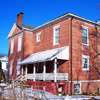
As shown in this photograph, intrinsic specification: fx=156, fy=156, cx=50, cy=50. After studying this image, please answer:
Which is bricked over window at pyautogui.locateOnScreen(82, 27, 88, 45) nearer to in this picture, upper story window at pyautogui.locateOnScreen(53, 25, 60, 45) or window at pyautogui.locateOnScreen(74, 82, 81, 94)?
upper story window at pyautogui.locateOnScreen(53, 25, 60, 45)

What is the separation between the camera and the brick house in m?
15.4

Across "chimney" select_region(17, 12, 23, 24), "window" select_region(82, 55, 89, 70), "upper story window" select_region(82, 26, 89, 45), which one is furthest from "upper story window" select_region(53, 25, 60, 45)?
"chimney" select_region(17, 12, 23, 24)

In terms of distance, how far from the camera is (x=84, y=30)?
58.5 ft

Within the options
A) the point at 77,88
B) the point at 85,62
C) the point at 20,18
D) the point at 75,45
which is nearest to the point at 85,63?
the point at 85,62

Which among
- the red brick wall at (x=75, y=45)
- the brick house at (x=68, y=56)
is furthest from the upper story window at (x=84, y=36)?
the red brick wall at (x=75, y=45)

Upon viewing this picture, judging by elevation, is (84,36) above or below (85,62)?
above

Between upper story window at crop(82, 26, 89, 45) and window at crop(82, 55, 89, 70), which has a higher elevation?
upper story window at crop(82, 26, 89, 45)

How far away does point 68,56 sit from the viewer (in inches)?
625

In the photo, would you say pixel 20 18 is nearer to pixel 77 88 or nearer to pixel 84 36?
pixel 84 36

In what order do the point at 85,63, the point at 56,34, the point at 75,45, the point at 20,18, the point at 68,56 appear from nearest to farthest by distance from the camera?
the point at 68,56, the point at 75,45, the point at 85,63, the point at 56,34, the point at 20,18

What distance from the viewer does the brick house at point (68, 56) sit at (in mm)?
15374

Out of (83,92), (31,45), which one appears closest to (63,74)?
(83,92)

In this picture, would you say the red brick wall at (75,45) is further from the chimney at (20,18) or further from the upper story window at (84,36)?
the chimney at (20,18)

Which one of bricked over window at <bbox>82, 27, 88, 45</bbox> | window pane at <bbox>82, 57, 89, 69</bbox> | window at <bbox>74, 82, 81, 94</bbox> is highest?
bricked over window at <bbox>82, 27, 88, 45</bbox>
